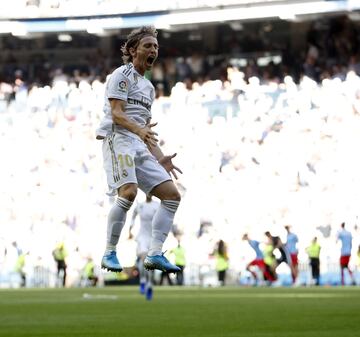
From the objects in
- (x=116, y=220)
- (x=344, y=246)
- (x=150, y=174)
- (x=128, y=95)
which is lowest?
(x=116, y=220)

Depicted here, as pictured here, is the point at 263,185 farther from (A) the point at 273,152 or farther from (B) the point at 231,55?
(B) the point at 231,55

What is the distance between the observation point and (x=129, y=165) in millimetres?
10352

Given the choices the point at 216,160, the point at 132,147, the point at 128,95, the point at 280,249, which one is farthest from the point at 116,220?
the point at 216,160

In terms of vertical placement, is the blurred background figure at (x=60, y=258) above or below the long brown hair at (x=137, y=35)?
above

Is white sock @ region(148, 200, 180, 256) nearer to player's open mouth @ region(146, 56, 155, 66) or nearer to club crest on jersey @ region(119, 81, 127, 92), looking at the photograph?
club crest on jersey @ region(119, 81, 127, 92)

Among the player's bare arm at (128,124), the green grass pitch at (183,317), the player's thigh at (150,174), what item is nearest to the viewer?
the player's bare arm at (128,124)

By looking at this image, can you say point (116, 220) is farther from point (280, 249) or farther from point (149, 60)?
point (280, 249)

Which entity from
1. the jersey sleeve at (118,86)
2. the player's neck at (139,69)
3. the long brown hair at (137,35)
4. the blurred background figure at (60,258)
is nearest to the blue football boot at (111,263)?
the jersey sleeve at (118,86)

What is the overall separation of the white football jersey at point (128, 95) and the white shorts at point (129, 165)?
85 mm

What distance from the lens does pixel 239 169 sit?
38.3 metres

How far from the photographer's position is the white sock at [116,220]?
10461mm

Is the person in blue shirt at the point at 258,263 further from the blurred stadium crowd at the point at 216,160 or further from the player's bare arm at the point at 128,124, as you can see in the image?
the player's bare arm at the point at 128,124

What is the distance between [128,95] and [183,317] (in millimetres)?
6655

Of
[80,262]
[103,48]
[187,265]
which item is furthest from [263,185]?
[103,48]
